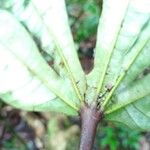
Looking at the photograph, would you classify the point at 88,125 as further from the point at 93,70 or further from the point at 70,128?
the point at 70,128

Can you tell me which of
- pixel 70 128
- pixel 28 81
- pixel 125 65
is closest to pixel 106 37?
pixel 125 65

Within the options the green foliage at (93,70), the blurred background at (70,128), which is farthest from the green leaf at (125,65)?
the blurred background at (70,128)

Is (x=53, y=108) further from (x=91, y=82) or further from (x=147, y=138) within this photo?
(x=147, y=138)

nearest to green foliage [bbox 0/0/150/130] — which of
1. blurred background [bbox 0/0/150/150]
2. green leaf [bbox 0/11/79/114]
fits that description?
green leaf [bbox 0/11/79/114]

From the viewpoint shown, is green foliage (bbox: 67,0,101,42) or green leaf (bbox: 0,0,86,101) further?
green foliage (bbox: 67,0,101,42)

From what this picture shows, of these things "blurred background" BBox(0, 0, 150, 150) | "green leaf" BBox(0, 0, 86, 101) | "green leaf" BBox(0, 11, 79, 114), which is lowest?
"green leaf" BBox(0, 11, 79, 114)

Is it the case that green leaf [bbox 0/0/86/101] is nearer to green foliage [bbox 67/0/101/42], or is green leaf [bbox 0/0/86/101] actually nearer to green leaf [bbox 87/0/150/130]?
green leaf [bbox 87/0/150/130]
